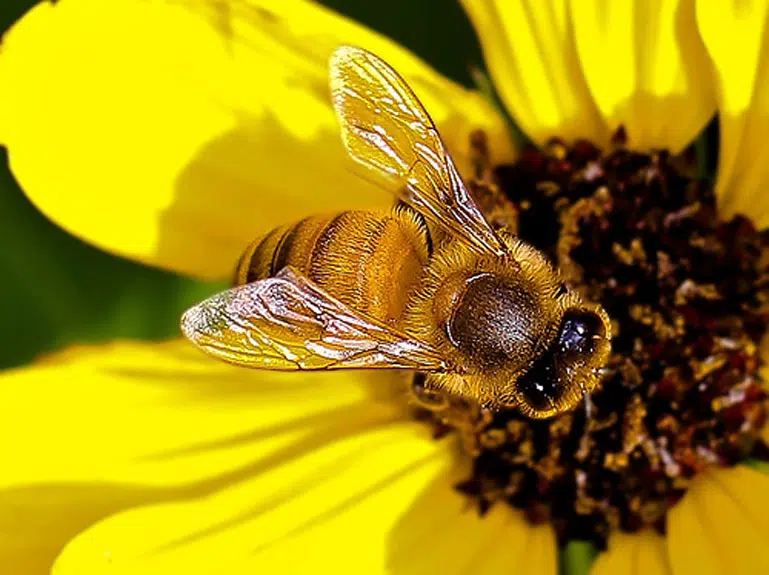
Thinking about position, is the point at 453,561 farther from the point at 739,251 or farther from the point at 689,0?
the point at 689,0

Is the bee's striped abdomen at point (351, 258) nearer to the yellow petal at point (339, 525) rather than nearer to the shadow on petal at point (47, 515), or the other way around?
the yellow petal at point (339, 525)

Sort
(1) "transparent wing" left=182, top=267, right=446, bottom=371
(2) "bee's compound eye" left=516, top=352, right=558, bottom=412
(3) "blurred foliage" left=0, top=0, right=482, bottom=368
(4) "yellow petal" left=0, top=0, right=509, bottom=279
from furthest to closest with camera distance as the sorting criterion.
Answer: (3) "blurred foliage" left=0, top=0, right=482, bottom=368 < (4) "yellow petal" left=0, top=0, right=509, bottom=279 < (2) "bee's compound eye" left=516, top=352, right=558, bottom=412 < (1) "transparent wing" left=182, top=267, right=446, bottom=371

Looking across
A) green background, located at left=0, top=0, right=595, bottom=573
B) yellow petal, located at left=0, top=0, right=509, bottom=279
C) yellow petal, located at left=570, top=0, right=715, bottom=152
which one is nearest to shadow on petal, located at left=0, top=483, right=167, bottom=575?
yellow petal, located at left=0, top=0, right=509, bottom=279

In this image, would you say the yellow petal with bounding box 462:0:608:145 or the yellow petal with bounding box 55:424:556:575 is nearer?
the yellow petal with bounding box 55:424:556:575

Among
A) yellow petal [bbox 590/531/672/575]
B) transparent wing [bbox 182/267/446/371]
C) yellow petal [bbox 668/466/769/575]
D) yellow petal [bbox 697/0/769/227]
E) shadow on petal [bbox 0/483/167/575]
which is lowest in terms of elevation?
shadow on petal [bbox 0/483/167/575]

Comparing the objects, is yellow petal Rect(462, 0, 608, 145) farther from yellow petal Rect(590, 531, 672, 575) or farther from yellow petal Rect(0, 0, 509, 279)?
yellow petal Rect(590, 531, 672, 575)

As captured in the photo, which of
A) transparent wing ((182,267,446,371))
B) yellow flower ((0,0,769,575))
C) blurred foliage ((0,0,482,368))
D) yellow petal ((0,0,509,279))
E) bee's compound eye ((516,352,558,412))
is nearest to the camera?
transparent wing ((182,267,446,371))

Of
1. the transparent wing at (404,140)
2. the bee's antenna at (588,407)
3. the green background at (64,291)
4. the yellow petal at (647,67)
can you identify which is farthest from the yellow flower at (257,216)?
the green background at (64,291)

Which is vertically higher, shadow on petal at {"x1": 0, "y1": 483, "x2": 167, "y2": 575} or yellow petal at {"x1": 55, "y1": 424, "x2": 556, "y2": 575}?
yellow petal at {"x1": 55, "y1": 424, "x2": 556, "y2": 575}
